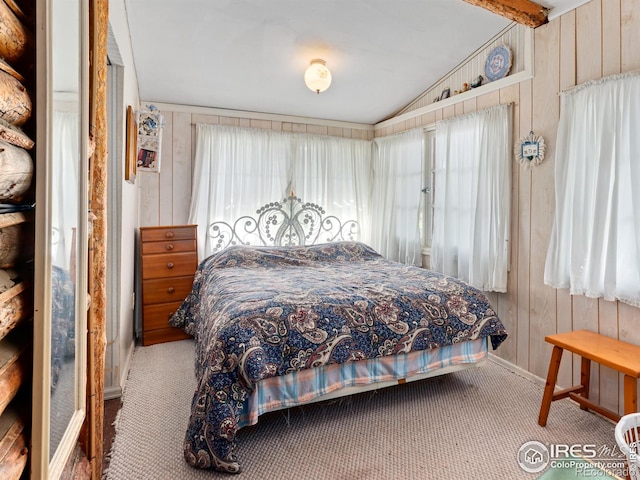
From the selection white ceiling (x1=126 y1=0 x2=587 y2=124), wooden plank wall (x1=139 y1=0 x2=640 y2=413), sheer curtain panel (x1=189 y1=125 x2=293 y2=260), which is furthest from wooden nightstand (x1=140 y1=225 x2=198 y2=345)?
wooden plank wall (x1=139 y1=0 x2=640 y2=413)

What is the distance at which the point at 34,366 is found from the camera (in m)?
0.74

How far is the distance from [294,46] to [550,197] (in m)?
2.30

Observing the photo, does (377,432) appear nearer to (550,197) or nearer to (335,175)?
(550,197)

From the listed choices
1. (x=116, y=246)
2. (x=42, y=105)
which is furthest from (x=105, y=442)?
(x=42, y=105)

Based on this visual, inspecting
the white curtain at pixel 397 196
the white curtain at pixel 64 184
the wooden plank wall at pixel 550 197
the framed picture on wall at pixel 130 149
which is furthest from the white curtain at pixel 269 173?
the white curtain at pixel 64 184

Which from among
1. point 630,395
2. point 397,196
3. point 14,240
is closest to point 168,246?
point 397,196

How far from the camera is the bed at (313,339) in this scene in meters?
1.73

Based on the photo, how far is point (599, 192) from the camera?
222 centimetres

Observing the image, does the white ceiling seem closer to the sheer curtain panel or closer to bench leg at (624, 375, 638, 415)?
the sheer curtain panel

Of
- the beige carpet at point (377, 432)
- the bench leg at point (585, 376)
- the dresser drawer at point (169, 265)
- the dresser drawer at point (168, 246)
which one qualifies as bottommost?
the beige carpet at point (377, 432)

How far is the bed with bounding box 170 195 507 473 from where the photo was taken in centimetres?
173

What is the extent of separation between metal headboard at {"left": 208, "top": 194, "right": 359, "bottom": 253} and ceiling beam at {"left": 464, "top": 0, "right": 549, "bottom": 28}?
2521mm

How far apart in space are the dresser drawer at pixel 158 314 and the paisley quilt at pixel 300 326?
1.97 feet

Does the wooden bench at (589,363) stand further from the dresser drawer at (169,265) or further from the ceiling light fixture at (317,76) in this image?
the dresser drawer at (169,265)
